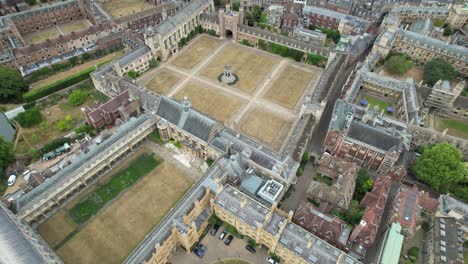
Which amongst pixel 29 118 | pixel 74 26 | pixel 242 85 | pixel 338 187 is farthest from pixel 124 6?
pixel 338 187

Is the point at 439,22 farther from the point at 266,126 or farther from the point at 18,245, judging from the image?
the point at 18,245

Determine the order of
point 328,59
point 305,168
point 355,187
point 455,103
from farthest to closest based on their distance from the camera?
point 328,59 → point 455,103 → point 305,168 → point 355,187

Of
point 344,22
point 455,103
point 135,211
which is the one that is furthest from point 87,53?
point 455,103

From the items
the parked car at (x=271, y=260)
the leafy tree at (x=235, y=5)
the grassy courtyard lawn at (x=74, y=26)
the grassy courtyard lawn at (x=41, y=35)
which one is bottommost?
the parked car at (x=271, y=260)

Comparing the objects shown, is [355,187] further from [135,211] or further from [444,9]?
[444,9]

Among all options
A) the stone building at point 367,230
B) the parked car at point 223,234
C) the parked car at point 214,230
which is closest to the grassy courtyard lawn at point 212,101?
the parked car at point 214,230

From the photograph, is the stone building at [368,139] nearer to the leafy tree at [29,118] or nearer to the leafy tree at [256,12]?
the leafy tree at [256,12]
